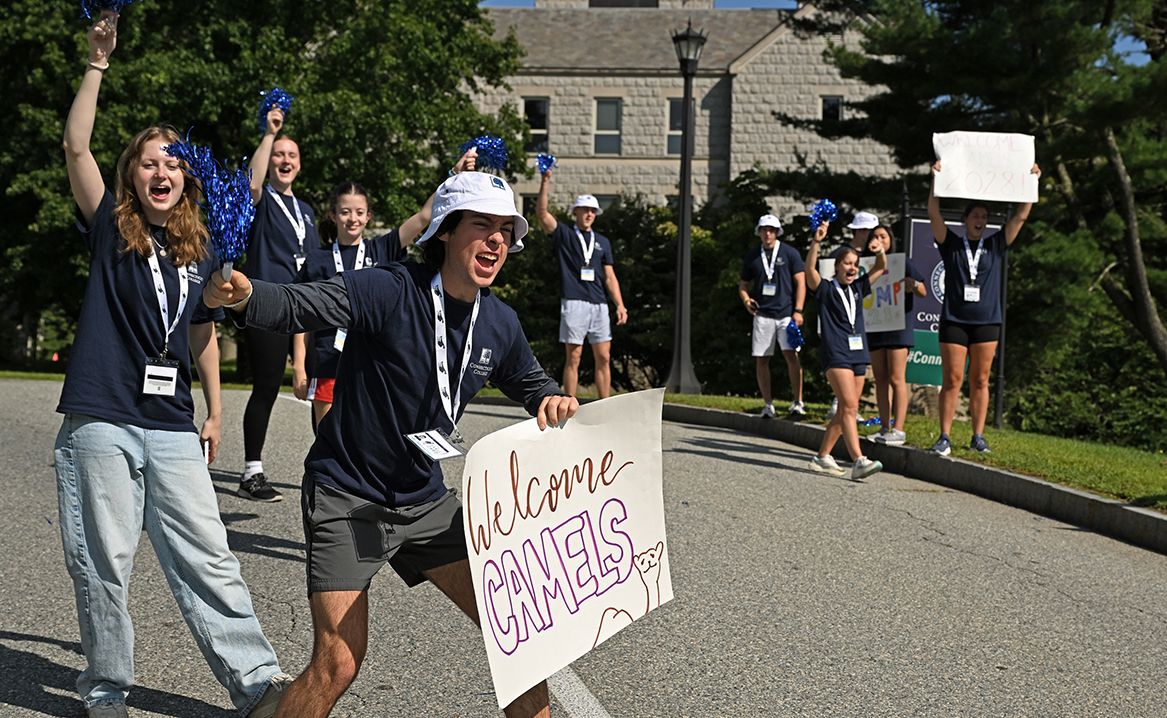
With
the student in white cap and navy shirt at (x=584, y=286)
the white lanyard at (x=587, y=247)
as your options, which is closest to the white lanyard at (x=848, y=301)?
the student in white cap and navy shirt at (x=584, y=286)

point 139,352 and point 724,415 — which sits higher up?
point 139,352

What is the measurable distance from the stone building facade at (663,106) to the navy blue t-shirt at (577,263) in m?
26.0

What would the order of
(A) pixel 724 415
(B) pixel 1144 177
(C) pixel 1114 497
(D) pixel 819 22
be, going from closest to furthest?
1. (C) pixel 1114 497
2. (A) pixel 724 415
3. (B) pixel 1144 177
4. (D) pixel 819 22

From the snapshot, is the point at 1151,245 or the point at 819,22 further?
the point at 819,22

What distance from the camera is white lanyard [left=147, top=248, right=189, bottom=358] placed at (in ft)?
12.2

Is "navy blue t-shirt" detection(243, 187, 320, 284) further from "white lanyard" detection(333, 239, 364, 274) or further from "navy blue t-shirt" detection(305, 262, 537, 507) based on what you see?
"navy blue t-shirt" detection(305, 262, 537, 507)

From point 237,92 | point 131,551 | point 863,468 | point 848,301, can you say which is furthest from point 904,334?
point 237,92

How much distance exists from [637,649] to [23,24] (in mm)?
25497

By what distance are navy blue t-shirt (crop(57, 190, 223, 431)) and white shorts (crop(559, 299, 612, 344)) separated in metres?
8.36

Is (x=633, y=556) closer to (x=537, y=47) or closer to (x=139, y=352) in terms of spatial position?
(x=139, y=352)

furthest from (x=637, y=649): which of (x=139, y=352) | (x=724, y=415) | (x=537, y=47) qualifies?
(x=537, y=47)

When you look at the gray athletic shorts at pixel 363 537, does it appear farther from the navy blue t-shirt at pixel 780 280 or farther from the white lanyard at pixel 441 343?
the navy blue t-shirt at pixel 780 280

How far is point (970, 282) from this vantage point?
9.77 meters

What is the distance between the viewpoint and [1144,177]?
1802cm
